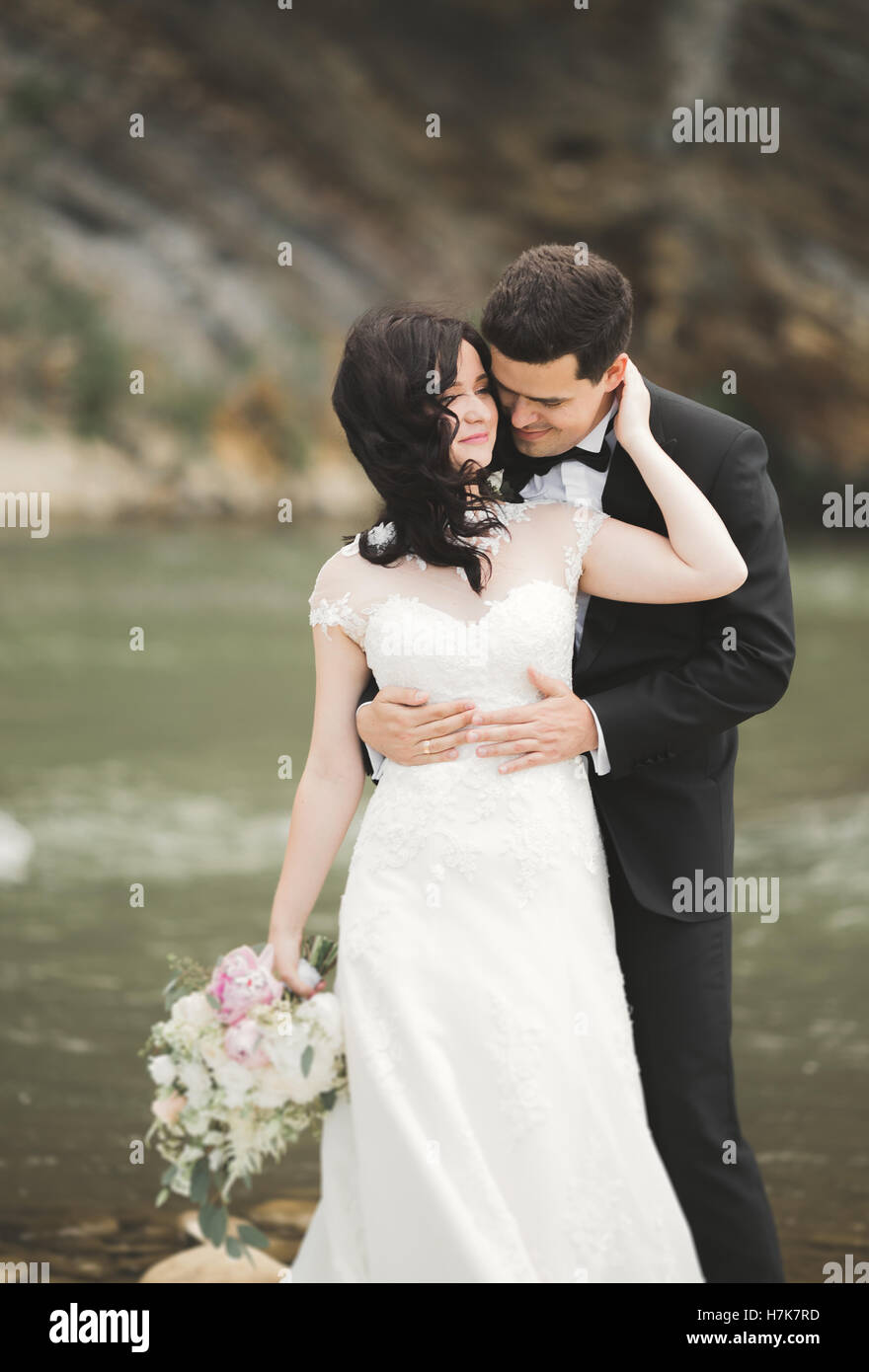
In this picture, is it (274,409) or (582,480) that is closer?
(582,480)

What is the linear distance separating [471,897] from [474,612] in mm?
454

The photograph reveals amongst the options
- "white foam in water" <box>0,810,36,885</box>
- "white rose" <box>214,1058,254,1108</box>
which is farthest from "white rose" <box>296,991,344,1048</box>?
"white foam in water" <box>0,810,36,885</box>

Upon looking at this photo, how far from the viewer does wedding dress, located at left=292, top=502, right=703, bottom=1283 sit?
84.9 inches

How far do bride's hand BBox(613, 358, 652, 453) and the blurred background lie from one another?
1.98 metres

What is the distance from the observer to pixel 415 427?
223 centimetres

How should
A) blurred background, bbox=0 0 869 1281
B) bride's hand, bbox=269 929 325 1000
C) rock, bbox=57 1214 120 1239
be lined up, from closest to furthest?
bride's hand, bbox=269 929 325 1000 → rock, bbox=57 1214 120 1239 → blurred background, bbox=0 0 869 1281

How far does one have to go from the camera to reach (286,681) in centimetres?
1138

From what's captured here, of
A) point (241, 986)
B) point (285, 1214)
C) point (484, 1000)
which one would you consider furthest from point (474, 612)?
point (285, 1214)

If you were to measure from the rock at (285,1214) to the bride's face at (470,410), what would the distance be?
6.89 feet

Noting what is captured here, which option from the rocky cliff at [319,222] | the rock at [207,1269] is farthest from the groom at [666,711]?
the rocky cliff at [319,222]

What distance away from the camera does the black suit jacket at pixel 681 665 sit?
7.72ft

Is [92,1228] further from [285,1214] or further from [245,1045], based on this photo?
[245,1045]

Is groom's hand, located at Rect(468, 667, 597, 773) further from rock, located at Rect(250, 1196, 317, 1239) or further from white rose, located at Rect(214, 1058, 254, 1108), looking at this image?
rock, located at Rect(250, 1196, 317, 1239)
